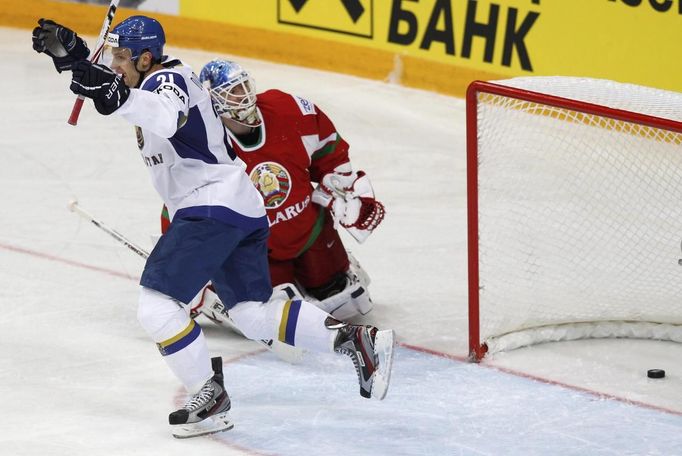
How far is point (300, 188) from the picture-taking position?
4.29m

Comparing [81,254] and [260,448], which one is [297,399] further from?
[81,254]

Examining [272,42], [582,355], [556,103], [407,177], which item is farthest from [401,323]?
[272,42]

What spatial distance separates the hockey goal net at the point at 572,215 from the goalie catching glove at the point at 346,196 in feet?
1.22

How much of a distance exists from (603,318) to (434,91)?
3.12 m

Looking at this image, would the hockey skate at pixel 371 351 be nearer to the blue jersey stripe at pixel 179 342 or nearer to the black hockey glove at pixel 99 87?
the blue jersey stripe at pixel 179 342

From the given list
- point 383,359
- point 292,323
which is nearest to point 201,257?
point 292,323

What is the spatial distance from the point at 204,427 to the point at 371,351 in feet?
1.55

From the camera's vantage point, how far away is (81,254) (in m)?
5.18

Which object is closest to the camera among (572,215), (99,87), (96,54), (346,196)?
(99,87)

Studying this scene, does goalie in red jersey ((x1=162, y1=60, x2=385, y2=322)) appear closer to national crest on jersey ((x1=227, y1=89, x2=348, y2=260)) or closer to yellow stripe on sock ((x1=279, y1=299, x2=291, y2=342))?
national crest on jersey ((x1=227, y1=89, x2=348, y2=260))

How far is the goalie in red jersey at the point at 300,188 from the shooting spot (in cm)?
412

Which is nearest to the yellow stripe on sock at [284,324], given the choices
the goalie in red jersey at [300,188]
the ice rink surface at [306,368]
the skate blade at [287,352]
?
the ice rink surface at [306,368]

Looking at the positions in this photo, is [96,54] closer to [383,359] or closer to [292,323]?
[292,323]

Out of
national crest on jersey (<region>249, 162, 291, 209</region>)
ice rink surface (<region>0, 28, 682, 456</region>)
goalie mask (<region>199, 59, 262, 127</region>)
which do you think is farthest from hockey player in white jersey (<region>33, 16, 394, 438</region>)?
national crest on jersey (<region>249, 162, 291, 209</region>)
